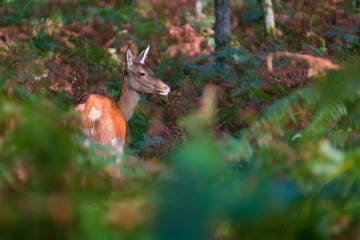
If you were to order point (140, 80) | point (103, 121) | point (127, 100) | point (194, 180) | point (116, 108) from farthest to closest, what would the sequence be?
point (140, 80) < point (127, 100) < point (116, 108) < point (103, 121) < point (194, 180)

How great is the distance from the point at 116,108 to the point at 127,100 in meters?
0.68

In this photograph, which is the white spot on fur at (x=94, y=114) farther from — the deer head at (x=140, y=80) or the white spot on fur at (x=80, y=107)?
the deer head at (x=140, y=80)

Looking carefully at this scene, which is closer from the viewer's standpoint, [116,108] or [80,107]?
[80,107]

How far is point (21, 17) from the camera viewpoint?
14047mm

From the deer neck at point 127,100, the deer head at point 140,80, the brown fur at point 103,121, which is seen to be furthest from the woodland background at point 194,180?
the deer head at point 140,80

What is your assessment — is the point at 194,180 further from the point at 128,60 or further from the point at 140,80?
the point at 128,60

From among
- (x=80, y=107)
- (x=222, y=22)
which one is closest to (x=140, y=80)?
(x=80, y=107)

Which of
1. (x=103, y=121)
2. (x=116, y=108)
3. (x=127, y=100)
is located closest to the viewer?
(x=103, y=121)

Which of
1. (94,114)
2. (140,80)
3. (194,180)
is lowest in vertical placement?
(140,80)

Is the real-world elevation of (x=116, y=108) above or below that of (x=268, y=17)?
above

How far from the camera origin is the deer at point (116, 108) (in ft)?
15.5

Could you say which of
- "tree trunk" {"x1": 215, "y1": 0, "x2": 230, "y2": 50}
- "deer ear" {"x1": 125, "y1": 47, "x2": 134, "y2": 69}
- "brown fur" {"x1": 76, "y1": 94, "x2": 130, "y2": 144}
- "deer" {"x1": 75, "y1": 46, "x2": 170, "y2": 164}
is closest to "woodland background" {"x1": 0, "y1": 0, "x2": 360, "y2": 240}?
"deer" {"x1": 75, "y1": 46, "x2": 170, "y2": 164}

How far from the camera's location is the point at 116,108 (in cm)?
546

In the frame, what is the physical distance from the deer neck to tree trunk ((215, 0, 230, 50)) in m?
3.25
